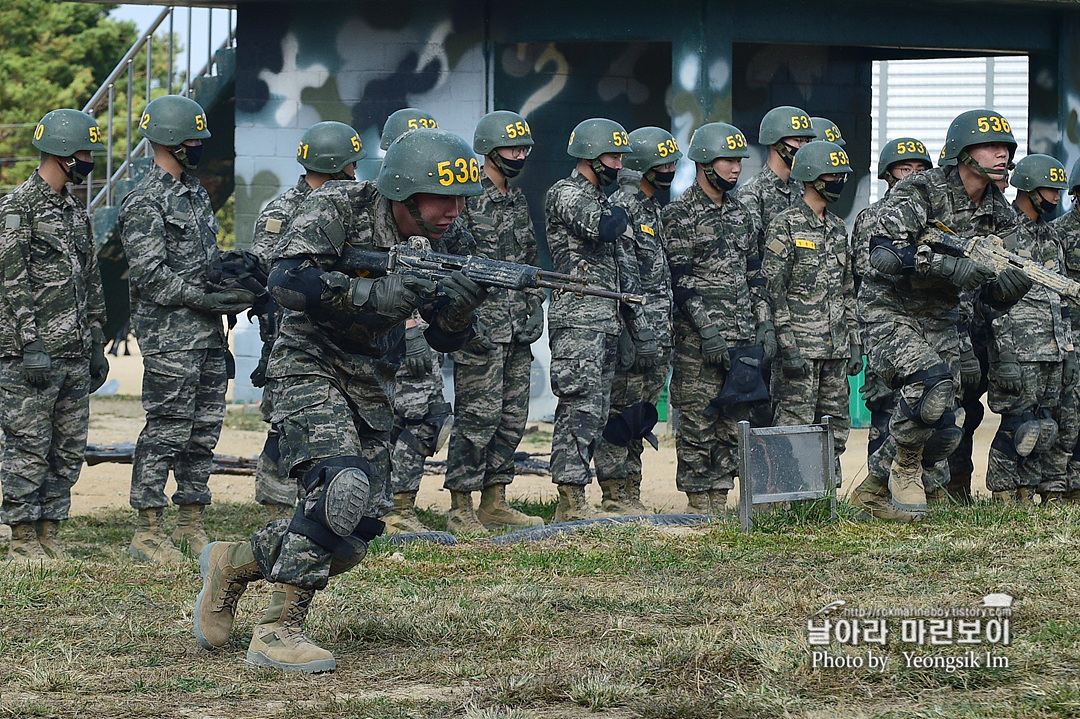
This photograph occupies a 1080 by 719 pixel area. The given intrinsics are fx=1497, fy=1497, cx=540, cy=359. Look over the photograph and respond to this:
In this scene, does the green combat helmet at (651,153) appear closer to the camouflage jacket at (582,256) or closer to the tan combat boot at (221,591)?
the camouflage jacket at (582,256)

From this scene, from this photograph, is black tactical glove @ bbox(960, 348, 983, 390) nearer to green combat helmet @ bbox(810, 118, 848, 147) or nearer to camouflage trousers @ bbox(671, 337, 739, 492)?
camouflage trousers @ bbox(671, 337, 739, 492)

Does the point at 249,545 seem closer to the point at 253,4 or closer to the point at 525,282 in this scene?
the point at 525,282

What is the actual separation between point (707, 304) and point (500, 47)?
6.61m

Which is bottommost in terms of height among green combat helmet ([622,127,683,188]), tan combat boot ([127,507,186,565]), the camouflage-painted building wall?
tan combat boot ([127,507,186,565])

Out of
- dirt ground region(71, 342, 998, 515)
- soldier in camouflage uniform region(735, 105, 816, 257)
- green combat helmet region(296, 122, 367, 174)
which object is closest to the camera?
green combat helmet region(296, 122, 367, 174)

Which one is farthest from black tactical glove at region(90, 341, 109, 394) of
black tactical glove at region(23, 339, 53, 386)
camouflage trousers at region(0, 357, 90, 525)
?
black tactical glove at region(23, 339, 53, 386)

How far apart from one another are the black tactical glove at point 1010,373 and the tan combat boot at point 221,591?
4.90 m

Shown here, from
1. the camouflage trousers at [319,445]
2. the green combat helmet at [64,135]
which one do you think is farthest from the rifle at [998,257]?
the green combat helmet at [64,135]

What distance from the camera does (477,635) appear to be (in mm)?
5391

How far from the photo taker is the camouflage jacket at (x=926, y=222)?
7.80m

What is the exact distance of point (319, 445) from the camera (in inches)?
202

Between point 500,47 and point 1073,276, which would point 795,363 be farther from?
point 500,47

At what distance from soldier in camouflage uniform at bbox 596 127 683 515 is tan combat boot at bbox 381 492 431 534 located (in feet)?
4.28

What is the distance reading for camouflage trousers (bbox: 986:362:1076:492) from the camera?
853cm
